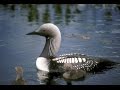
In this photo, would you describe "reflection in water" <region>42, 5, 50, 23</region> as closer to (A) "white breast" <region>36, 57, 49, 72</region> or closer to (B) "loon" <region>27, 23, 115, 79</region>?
(B) "loon" <region>27, 23, 115, 79</region>

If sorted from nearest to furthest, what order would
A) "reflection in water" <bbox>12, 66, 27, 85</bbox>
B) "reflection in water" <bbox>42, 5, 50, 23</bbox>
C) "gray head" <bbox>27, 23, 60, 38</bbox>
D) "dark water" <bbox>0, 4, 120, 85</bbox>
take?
"reflection in water" <bbox>12, 66, 27, 85</bbox> < "dark water" <bbox>0, 4, 120, 85</bbox> < "gray head" <bbox>27, 23, 60, 38</bbox> < "reflection in water" <bbox>42, 5, 50, 23</bbox>

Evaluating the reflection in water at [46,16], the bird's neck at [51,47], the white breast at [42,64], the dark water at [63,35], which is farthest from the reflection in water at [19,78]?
the reflection in water at [46,16]

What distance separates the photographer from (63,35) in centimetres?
402

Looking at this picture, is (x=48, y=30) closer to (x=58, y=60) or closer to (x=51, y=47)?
(x=51, y=47)

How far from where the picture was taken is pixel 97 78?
3.41 meters

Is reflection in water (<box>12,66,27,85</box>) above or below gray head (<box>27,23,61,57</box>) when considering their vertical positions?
below

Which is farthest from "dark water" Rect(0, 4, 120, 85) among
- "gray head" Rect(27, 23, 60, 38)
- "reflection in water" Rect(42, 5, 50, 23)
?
"gray head" Rect(27, 23, 60, 38)

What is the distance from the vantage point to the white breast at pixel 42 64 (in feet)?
11.9

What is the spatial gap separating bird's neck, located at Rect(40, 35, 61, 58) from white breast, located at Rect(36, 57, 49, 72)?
8cm

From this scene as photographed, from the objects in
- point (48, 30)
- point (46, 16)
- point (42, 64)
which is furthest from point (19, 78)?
point (46, 16)

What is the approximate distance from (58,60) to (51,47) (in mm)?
→ 228

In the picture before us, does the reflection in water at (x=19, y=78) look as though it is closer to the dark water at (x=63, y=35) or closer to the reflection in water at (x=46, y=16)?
the dark water at (x=63, y=35)

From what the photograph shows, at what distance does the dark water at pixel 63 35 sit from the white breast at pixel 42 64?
37 millimetres

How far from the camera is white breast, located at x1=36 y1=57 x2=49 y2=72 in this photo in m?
3.61
